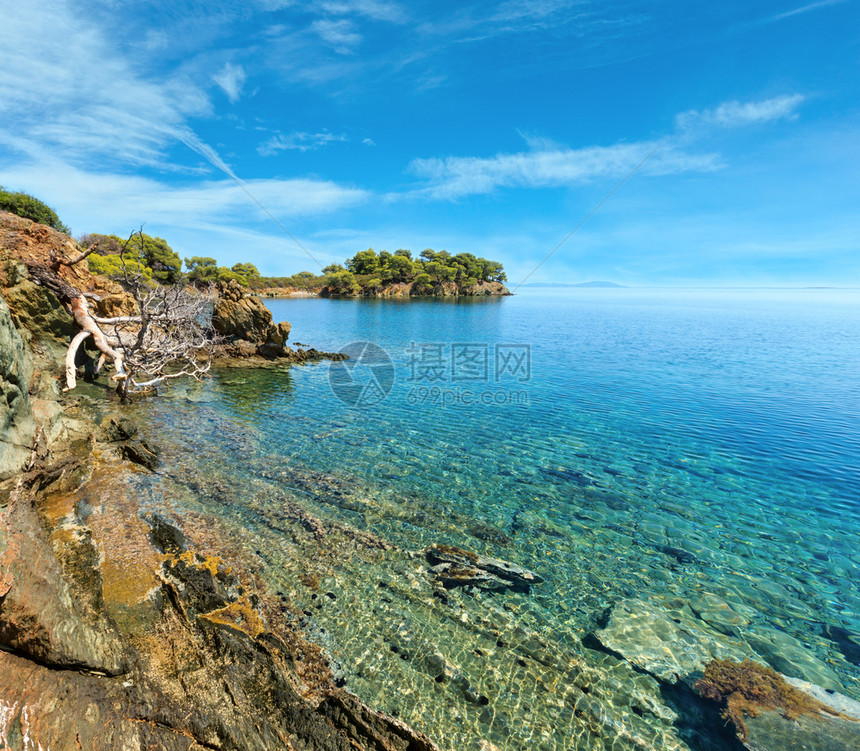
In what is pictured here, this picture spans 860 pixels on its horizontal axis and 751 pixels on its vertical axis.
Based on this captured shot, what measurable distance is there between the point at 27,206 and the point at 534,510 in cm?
6983

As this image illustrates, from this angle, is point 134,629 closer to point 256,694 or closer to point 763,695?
point 256,694

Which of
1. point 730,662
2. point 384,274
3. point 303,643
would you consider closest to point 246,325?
point 303,643

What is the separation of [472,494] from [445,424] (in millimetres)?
7234

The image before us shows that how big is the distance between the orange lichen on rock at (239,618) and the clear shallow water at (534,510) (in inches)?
37.2

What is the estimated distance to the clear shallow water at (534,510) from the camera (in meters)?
6.95

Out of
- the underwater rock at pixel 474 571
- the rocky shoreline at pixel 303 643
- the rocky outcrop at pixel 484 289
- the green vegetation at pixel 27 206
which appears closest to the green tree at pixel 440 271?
the rocky outcrop at pixel 484 289

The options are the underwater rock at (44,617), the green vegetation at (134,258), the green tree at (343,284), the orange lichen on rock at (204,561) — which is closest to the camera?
the underwater rock at (44,617)

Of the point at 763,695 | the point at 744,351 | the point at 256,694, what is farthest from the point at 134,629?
the point at 744,351

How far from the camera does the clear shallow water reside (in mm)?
6953

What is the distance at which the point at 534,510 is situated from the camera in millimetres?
12031

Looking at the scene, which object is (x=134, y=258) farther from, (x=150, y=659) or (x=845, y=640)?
(x=845, y=640)

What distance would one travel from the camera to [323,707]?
5766 mm

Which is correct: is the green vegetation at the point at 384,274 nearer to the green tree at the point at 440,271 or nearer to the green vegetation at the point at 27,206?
the green tree at the point at 440,271

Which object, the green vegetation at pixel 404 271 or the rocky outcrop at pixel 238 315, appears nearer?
the rocky outcrop at pixel 238 315
